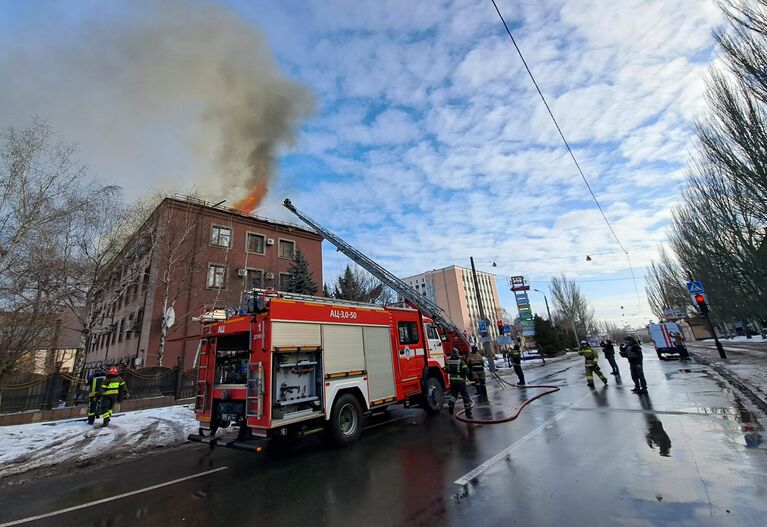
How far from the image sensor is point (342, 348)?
7.68m

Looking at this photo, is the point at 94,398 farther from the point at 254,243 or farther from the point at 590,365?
the point at 254,243

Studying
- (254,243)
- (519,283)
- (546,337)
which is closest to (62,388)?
(254,243)

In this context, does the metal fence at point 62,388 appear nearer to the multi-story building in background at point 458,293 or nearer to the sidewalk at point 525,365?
the sidewalk at point 525,365

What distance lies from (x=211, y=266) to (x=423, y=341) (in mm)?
20261

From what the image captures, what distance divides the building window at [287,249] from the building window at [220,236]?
15.4 ft

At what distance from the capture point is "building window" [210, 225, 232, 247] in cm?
2602

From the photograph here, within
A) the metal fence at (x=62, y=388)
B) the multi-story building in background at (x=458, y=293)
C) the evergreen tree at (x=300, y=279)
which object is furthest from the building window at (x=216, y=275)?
the multi-story building in background at (x=458, y=293)

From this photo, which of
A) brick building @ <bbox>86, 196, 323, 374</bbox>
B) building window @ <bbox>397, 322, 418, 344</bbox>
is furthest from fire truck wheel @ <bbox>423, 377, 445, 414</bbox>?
brick building @ <bbox>86, 196, 323, 374</bbox>

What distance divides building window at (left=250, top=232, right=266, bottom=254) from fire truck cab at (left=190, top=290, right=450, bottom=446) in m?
21.6

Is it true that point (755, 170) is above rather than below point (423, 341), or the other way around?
above

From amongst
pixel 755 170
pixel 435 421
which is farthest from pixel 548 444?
pixel 755 170

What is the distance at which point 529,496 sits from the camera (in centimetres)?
411

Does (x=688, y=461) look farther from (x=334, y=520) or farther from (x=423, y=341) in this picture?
(x=423, y=341)

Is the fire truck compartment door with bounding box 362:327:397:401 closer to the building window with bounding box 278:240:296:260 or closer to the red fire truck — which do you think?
the red fire truck
